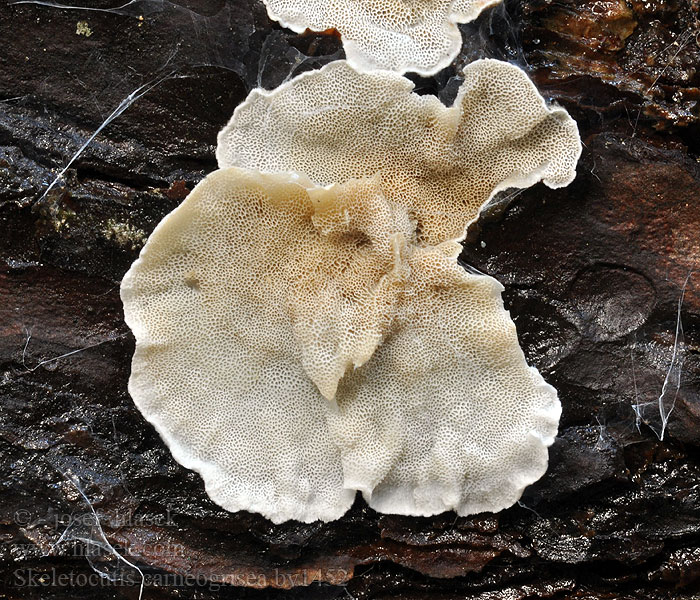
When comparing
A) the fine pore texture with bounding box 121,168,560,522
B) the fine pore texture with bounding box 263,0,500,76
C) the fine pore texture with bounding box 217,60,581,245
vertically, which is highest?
the fine pore texture with bounding box 263,0,500,76

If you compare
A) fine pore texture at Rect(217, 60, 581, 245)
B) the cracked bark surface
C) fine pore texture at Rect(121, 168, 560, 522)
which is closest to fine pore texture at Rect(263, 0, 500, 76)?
fine pore texture at Rect(217, 60, 581, 245)

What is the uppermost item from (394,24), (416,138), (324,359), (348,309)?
(394,24)

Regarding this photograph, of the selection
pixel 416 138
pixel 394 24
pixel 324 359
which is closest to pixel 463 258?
pixel 416 138

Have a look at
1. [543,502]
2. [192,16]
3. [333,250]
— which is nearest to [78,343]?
[333,250]

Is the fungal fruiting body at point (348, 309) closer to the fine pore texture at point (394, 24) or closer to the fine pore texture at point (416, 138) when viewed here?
the fine pore texture at point (416, 138)

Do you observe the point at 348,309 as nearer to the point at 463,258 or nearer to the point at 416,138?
the point at 463,258

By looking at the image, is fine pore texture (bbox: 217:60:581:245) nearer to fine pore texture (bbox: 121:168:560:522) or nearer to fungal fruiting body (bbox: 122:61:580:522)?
fungal fruiting body (bbox: 122:61:580:522)
